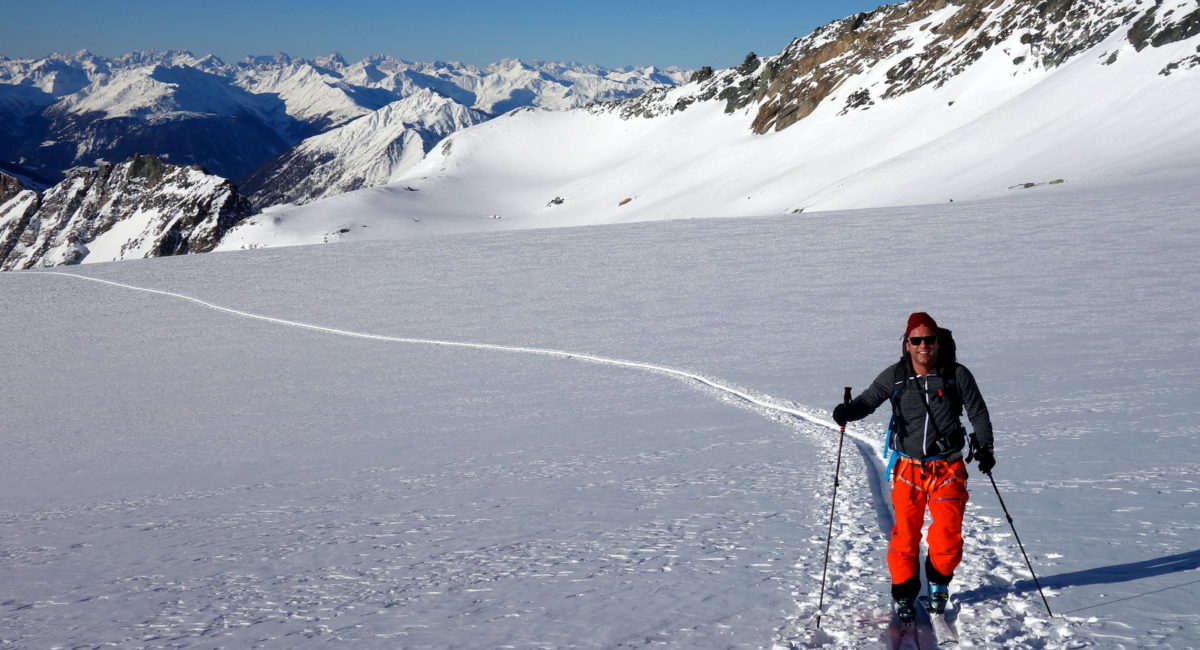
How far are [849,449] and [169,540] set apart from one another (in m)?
6.88

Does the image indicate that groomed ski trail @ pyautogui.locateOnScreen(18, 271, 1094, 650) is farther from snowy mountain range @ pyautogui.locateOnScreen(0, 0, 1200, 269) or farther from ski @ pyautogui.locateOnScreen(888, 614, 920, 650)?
snowy mountain range @ pyautogui.locateOnScreen(0, 0, 1200, 269)

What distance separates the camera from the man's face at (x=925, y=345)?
5.84m

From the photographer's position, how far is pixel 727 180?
3558 inches

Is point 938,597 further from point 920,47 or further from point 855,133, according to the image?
point 920,47

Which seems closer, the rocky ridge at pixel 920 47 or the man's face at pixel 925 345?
the man's face at pixel 925 345

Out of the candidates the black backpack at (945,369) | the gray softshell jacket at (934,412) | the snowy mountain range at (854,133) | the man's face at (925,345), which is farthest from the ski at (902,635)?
the snowy mountain range at (854,133)

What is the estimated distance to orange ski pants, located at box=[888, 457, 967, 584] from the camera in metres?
→ 5.86

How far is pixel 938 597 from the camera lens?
234 inches

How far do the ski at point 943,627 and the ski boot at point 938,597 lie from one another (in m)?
0.04

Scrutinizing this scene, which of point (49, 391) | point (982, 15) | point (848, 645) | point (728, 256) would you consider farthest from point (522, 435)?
point (982, 15)

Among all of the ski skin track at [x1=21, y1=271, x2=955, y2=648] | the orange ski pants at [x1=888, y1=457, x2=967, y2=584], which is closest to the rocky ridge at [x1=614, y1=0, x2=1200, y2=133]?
the ski skin track at [x1=21, y1=271, x2=955, y2=648]

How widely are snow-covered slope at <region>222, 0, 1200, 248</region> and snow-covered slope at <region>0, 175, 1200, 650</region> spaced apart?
24.0 meters

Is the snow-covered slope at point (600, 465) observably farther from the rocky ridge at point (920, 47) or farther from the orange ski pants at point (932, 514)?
the rocky ridge at point (920, 47)

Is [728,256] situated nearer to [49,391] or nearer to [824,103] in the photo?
[49,391]
